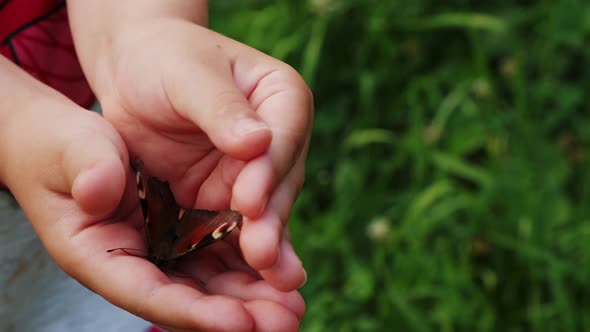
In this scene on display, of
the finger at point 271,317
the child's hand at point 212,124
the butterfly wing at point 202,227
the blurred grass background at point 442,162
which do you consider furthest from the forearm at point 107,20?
the blurred grass background at point 442,162

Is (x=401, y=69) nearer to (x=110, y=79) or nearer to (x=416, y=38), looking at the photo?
(x=416, y=38)

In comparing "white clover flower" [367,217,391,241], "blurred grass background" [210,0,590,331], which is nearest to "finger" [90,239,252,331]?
"blurred grass background" [210,0,590,331]

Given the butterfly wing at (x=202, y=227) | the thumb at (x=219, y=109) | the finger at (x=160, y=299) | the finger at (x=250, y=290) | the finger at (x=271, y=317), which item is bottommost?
the finger at (x=250, y=290)

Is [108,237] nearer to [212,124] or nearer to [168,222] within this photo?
[168,222]

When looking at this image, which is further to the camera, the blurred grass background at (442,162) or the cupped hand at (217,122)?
the blurred grass background at (442,162)

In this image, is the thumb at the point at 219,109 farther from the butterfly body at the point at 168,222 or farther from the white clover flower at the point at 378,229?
the white clover flower at the point at 378,229

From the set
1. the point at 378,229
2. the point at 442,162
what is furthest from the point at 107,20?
the point at 442,162

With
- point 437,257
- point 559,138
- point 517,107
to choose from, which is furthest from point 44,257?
point 559,138

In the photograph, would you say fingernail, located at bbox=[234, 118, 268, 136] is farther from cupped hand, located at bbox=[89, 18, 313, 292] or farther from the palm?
the palm
